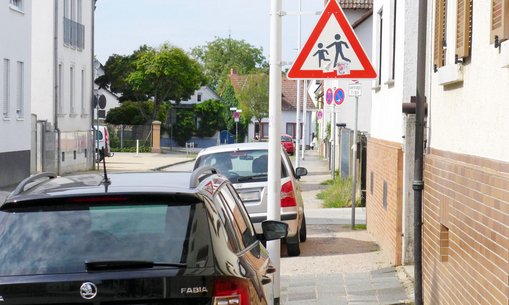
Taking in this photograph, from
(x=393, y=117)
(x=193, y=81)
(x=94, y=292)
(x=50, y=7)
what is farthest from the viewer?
(x=193, y=81)

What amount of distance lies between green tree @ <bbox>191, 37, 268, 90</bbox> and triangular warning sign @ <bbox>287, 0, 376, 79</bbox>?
13564cm

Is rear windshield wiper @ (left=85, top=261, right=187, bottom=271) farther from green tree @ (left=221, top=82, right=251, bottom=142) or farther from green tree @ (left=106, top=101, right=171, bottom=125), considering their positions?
green tree @ (left=221, top=82, right=251, bottom=142)

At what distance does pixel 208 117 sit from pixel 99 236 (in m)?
76.8

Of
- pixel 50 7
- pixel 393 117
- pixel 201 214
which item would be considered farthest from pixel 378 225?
pixel 50 7

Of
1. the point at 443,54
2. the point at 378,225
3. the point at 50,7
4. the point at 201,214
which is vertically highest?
the point at 50,7

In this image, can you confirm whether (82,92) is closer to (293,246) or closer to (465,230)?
(293,246)

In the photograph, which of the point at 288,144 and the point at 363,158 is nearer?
the point at 363,158

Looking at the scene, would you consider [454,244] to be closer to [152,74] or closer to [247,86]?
[152,74]

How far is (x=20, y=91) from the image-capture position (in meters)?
33.2

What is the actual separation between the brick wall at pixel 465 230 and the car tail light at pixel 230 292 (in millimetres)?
1616

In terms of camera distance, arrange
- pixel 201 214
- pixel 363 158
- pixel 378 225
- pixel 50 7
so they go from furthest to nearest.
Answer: pixel 50 7, pixel 363 158, pixel 378 225, pixel 201 214

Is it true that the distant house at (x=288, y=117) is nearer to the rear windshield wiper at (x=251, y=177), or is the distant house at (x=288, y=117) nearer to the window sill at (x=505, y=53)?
the rear windshield wiper at (x=251, y=177)

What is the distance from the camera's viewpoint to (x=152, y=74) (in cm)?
7494

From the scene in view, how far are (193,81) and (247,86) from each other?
82.1 ft
